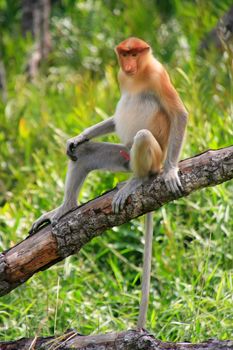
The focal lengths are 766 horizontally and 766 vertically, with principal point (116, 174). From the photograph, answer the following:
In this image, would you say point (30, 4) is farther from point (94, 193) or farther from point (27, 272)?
point (27, 272)

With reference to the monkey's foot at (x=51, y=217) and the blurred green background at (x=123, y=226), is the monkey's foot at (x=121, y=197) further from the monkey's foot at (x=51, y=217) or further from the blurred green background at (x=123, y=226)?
the blurred green background at (x=123, y=226)

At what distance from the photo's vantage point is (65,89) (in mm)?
8727

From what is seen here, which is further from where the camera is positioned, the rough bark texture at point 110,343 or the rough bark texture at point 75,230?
the rough bark texture at point 75,230

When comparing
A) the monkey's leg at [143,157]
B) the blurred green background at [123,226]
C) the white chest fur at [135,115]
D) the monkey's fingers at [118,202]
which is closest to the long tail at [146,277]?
the monkey's leg at [143,157]

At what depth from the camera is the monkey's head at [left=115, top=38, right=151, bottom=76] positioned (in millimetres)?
4153

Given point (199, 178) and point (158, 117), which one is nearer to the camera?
point (199, 178)

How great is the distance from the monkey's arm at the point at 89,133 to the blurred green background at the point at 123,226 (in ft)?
2.50

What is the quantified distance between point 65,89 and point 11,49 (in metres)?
1.91

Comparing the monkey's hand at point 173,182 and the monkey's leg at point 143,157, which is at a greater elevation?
the monkey's leg at point 143,157

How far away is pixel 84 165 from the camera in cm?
419

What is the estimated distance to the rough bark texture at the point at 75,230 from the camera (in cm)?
354

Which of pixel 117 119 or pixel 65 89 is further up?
pixel 65 89

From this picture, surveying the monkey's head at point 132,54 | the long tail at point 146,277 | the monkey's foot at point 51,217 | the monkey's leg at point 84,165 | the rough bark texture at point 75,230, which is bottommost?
the long tail at point 146,277

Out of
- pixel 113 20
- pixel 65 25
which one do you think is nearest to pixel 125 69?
pixel 113 20
